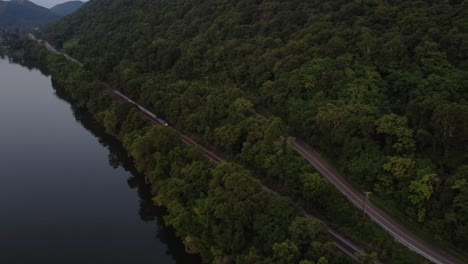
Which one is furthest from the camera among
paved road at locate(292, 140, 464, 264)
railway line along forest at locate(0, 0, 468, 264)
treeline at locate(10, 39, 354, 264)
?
railway line along forest at locate(0, 0, 468, 264)

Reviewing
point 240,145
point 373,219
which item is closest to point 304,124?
point 240,145

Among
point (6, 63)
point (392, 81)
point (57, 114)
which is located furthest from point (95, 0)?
point (392, 81)

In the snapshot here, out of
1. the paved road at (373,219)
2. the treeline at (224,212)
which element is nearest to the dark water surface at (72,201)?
the treeline at (224,212)

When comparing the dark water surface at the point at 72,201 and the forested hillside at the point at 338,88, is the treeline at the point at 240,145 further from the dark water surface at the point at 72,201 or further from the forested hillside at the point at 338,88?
the dark water surface at the point at 72,201

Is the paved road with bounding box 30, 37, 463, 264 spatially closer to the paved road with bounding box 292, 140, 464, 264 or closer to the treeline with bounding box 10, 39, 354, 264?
the paved road with bounding box 292, 140, 464, 264

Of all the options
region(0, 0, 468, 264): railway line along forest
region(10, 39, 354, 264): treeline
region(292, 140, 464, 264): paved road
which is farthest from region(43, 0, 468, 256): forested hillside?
region(10, 39, 354, 264): treeline

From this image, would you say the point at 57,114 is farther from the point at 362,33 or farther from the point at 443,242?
the point at 443,242

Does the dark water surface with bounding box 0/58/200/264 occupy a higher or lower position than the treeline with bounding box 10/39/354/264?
lower

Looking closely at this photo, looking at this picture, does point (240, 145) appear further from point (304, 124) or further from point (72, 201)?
point (72, 201)
